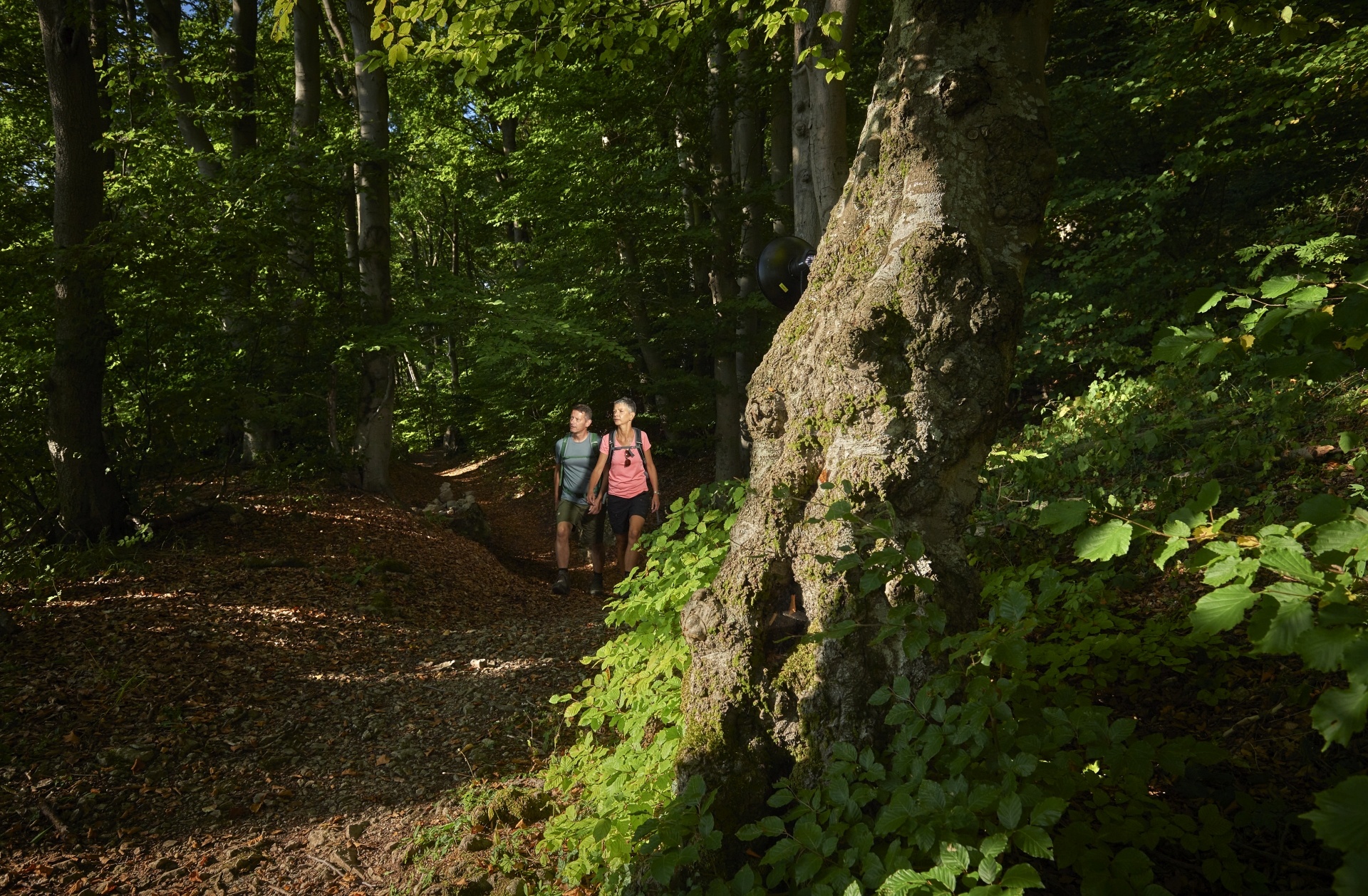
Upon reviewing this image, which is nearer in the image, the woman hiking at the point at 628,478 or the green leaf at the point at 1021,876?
the green leaf at the point at 1021,876

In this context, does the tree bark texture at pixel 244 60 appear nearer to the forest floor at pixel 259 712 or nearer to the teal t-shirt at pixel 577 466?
the forest floor at pixel 259 712

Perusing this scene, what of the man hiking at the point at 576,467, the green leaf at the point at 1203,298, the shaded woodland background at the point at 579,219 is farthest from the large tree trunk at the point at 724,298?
the green leaf at the point at 1203,298

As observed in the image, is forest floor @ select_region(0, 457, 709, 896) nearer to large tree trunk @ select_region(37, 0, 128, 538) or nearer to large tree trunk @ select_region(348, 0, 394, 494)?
large tree trunk @ select_region(37, 0, 128, 538)

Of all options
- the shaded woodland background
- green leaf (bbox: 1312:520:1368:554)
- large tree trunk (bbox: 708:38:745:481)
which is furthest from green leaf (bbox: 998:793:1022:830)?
large tree trunk (bbox: 708:38:745:481)

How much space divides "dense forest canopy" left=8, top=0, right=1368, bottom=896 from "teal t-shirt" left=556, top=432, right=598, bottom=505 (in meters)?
1.32

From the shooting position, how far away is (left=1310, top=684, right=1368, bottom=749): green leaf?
1.13m

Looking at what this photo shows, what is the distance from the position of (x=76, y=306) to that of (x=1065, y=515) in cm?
817

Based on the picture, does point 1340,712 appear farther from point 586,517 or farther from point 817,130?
point 586,517

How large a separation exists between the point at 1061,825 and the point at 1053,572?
81cm

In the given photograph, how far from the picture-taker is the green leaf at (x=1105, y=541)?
1530 mm

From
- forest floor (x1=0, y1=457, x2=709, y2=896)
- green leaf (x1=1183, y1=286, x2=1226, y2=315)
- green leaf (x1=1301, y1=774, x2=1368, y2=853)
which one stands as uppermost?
green leaf (x1=1183, y1=286, x2=1226, y2=315)

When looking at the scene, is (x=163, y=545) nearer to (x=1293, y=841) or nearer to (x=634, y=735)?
(x=634, y=735)

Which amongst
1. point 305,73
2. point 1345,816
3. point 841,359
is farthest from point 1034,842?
point 305,73

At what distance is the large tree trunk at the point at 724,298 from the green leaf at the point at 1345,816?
9.84 m
